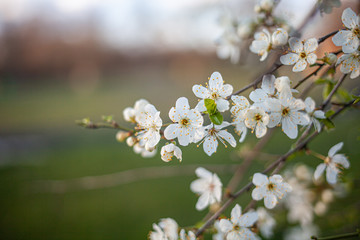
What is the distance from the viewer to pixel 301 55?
0.90 meters

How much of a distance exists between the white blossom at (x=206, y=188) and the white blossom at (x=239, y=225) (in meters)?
0.18

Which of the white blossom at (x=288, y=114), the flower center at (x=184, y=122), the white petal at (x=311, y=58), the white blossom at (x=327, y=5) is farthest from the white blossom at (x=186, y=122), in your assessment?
the white blossom at (x=327, y=5)

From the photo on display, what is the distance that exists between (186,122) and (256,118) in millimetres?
209

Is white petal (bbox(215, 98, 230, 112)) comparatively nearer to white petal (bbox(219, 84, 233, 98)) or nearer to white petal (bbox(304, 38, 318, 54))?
white petal (bbox(219, 84, 233, 98))

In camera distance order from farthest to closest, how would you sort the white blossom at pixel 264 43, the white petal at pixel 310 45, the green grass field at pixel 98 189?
the green grass field at pixel 98 189, the white blossom at pixel 264 43, the white petal at pixel 310 45

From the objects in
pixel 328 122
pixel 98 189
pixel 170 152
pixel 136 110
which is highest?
pixel 98 189

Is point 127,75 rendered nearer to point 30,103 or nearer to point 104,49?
point 104,49

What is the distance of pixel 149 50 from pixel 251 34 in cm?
2286

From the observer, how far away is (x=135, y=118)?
A: 1066 millimetres

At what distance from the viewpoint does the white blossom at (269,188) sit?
92cm

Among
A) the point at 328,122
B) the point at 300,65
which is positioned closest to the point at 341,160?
the point at 328,122

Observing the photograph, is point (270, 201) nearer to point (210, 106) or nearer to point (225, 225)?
point (225, 225)

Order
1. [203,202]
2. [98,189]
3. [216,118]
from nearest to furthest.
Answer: [216,118] < [203,202] < [98,189]

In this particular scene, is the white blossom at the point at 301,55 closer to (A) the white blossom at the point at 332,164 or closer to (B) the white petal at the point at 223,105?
(B) the white petal at the point at 223,105
